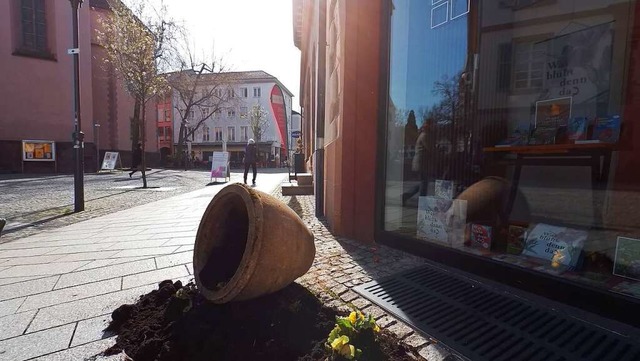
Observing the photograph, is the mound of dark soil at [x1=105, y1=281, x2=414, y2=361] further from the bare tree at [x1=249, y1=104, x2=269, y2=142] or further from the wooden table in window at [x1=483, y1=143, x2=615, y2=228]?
the bare tree at [x1=249, y1=104, x2=269, y2=142]

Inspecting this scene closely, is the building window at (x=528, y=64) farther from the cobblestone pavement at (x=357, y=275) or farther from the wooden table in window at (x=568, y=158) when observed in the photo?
the cobblestone pavement at (x=357, y=275)

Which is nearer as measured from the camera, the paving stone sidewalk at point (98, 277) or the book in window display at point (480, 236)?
the paving stone sidewalk at point (98, 277)

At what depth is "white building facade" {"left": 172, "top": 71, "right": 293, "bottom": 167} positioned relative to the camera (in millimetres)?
54562

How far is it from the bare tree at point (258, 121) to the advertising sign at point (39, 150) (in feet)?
93.6

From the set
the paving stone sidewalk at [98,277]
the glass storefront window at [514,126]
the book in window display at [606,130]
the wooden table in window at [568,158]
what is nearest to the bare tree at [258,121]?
the paving stone sidewalk at [98,277]

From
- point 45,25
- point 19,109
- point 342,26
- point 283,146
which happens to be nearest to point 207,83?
point 45,25

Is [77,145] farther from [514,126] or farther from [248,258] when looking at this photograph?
[514,126]

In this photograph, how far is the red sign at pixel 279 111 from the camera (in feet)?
176

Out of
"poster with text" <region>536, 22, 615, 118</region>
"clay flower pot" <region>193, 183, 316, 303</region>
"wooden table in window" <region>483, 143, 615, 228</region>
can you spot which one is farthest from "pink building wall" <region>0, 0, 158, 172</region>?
"poster with text" <region>536, 22, 615, 118</region>

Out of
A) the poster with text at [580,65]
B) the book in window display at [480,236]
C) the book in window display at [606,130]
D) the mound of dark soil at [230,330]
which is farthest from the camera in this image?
the poster with text at [580,65]

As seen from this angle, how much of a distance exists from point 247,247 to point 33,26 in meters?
28.1

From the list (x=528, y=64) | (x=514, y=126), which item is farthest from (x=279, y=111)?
(x=514, y=126)

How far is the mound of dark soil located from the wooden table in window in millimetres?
2220

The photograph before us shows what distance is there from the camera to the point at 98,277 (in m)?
3.03
